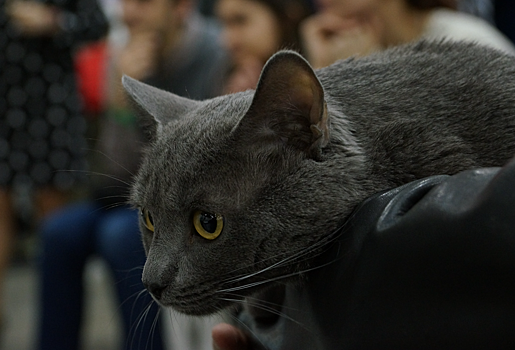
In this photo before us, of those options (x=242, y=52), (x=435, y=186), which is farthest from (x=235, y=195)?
(x=242, y=52)

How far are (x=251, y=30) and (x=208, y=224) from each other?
1.48 metres

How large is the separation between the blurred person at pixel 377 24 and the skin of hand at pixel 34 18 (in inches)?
68.4

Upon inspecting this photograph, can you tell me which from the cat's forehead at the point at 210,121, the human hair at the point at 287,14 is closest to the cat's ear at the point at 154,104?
the cat's forehead at the point at 210,121

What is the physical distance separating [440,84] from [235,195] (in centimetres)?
37

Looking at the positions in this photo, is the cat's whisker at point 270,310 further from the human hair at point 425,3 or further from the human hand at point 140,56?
the human hand at point 140,56

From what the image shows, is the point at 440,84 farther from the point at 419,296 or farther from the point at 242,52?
the point at 242,52

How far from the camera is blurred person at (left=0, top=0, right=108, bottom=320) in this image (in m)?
3.19

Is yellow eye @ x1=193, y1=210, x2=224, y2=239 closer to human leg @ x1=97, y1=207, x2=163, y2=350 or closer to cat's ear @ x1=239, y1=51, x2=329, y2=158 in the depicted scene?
cat's ear @ x1=239, y1=51, x2=329, y2=158

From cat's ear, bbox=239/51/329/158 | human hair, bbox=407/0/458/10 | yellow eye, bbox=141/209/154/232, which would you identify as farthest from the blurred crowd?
cat's ear, bbox=239/51/329/158

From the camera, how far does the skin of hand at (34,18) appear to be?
3.10 meters

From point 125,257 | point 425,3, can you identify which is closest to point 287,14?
point 425,3

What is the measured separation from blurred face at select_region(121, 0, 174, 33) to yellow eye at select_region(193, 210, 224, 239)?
1894 millimetres

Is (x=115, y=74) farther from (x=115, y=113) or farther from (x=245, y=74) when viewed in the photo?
(x=245, y=74)

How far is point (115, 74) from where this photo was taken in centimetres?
268
